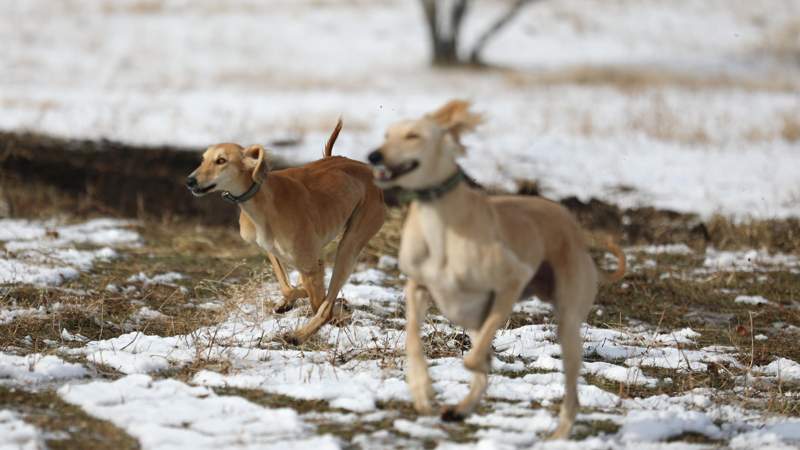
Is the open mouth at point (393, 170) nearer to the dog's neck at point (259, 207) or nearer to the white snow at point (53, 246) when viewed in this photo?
the dog's neck at point (259, 207)

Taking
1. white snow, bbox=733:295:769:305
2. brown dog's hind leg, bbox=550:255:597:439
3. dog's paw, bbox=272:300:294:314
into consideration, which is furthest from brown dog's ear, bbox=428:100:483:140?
white snow, bbox=733:295:769:305

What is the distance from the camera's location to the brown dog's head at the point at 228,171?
685 cm

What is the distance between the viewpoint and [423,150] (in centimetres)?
450

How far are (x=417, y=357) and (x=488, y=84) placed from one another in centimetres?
1944

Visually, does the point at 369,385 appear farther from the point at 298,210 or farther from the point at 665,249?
the point at 665,249

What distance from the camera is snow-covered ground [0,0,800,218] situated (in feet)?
46.8

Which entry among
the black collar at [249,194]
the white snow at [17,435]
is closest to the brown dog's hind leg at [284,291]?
the black collar at [249,194]

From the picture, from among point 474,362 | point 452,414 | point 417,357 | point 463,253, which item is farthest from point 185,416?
point 463,253

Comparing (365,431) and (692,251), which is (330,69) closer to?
(692,251)

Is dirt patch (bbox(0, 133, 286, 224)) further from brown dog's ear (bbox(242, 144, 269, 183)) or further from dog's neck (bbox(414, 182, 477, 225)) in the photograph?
dog's neck (bbox(414, 182, 477, 225))

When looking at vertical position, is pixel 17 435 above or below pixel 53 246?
above

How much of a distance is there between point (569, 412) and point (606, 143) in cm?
1097

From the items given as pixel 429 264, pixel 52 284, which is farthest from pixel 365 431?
pixel 52 284

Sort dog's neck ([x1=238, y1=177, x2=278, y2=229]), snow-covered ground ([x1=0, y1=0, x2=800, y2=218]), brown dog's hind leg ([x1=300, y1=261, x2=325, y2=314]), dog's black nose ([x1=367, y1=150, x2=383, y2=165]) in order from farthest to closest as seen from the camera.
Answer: snow-covered ground ([x1=0, y1=0, x2=800, y2=218]), brown dog's hind leg ([x1=300, y1=261, x2=325, y2=314]), dog's neck ([x1=238, y1=177, x2=278, y2=229]), dog's black nose ([x1=367, y1=150, x2=383, y2=165])
